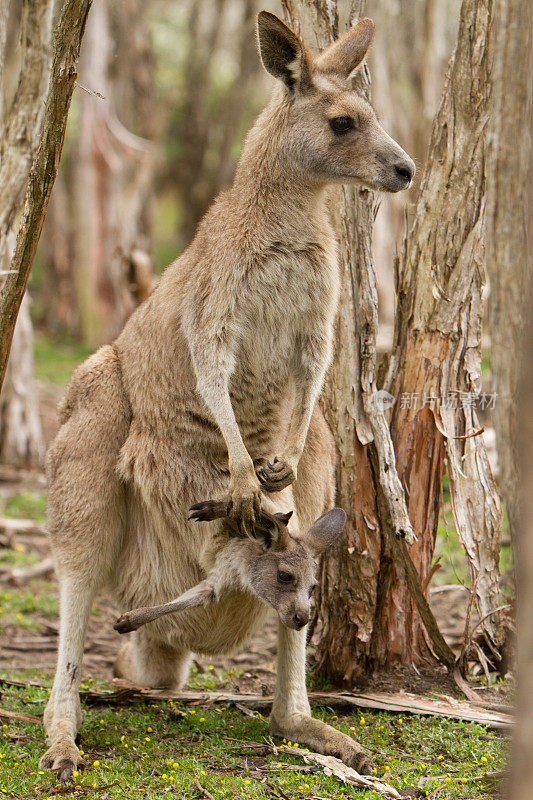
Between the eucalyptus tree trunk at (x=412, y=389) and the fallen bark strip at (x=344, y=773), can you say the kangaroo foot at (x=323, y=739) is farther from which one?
the eucalyptus tree trunk at (x=412, y=389)

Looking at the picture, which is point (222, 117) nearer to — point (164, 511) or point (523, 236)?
point (164, 511)

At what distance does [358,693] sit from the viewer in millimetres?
4234

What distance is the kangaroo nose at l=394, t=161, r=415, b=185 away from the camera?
3.60 meters

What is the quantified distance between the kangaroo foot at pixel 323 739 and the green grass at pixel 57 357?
7690 mm

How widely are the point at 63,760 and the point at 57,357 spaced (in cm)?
1000

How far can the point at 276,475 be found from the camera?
11.6 feet

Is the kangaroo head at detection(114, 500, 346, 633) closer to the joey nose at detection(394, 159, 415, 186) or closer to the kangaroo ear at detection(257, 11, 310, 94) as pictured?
the joey nose at detection(394, 159, 415, 186)

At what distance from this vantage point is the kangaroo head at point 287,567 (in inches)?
138

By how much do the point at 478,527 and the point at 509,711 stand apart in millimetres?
844

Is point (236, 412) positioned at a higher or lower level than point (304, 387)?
lower

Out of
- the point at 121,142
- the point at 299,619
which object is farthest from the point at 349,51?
the point at 121,142

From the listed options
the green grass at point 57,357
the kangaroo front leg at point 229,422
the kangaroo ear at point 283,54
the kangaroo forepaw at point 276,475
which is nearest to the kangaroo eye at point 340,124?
the kangaroo ear at point 283,54

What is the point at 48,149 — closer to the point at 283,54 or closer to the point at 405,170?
the point at 283,54

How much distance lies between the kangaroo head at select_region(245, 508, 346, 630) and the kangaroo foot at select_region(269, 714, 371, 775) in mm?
461
